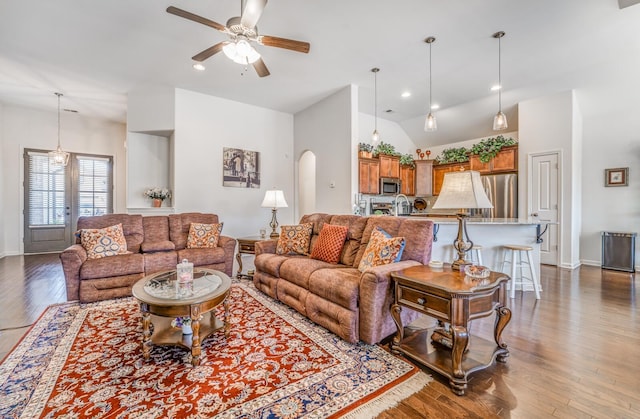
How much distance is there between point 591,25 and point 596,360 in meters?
3.76

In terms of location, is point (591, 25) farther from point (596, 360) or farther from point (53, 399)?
point (53, 399)

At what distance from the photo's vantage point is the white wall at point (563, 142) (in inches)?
201

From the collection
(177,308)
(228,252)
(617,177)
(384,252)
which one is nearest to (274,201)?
(228,252)

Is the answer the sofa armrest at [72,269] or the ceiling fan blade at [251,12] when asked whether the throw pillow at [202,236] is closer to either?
the sofa armrest at [72,269]

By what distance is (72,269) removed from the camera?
3254 millimetres

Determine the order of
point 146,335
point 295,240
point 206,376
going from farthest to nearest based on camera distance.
Answer: point 295,240 → point 146,335 → point 206,376

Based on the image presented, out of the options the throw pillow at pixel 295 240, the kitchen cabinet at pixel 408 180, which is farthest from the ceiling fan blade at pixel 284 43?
the kitchen cabinet at pixel 408 180

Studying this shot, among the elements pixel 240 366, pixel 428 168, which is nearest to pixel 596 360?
pixel 240 366

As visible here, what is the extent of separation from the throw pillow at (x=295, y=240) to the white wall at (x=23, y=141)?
20.4ft

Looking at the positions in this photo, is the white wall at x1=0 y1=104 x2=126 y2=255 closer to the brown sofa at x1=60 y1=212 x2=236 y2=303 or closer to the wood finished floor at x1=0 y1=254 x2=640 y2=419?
the wood finished floor at x1=0 y1=254 x2=640 y2=419

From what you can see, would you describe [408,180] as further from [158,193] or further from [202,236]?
[158,193]

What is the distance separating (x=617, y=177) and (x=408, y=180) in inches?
147

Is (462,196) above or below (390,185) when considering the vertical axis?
below

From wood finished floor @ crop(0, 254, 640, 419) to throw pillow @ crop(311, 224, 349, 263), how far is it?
5.07 ft
